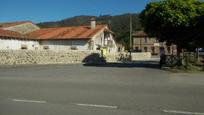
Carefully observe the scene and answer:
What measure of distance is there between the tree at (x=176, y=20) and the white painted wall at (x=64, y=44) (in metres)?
23.5

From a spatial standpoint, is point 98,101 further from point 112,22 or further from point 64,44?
point 112,22

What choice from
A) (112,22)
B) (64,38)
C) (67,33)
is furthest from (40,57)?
(112,22)

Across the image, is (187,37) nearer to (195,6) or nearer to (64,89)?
(195,6)

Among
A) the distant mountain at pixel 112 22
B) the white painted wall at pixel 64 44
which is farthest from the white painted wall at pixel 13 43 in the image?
the distant mountain at pixel 112 22

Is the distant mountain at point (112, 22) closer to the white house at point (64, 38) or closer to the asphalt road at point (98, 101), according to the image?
the white house at point (64, 38)

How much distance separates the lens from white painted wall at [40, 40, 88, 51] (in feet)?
170

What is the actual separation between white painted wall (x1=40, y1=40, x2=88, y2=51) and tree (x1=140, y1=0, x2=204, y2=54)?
2349cm

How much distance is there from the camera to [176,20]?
87.3ft

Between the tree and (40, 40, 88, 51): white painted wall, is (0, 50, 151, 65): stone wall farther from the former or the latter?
→ the tree

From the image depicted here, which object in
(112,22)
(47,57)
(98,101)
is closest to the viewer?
(98,101)

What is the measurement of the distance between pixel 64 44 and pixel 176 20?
2871cm

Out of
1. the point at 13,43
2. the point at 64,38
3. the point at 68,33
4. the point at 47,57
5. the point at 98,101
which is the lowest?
the point at 98,101

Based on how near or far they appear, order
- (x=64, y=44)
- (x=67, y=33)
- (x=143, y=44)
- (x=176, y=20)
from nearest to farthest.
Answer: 1. (x=176, y=20)
2. (x=64, y=44)
3. (x=67, y=33)
4. (x=143, y=44)

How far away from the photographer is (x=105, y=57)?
47531 mm
